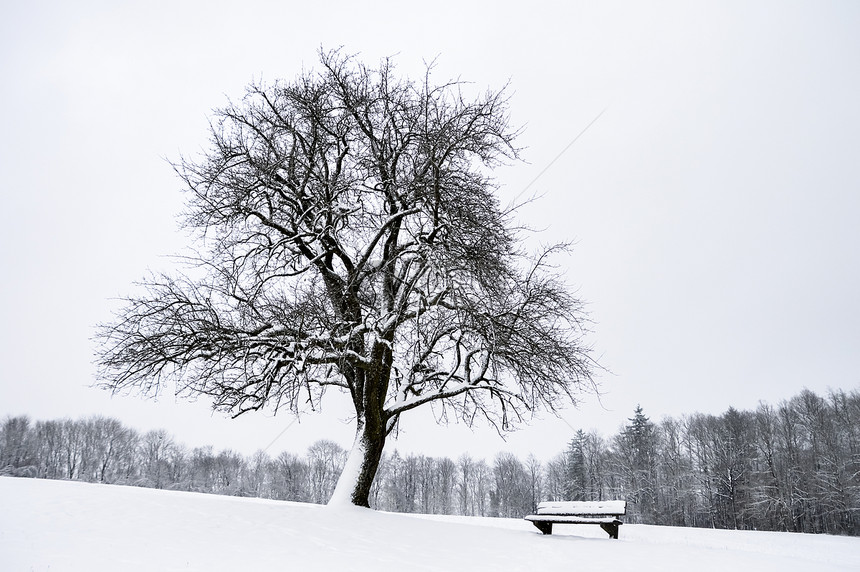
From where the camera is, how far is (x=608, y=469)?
62406mm

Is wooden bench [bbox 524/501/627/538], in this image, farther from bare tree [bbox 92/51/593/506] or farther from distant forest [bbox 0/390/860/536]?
distant forest [bbox 0/390/860/536]

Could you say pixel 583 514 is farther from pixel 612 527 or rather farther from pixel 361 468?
pixel 361 468

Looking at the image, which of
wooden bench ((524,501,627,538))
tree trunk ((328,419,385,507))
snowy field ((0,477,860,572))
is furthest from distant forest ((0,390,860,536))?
tree trunk ((328,419,385,507))

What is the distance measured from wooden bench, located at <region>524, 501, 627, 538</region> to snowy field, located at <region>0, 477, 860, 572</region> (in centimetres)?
135

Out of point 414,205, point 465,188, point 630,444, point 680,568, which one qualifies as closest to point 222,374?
point 414,205

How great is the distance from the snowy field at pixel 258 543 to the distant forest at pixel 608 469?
4055cm

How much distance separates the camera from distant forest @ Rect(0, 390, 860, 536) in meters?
42.8

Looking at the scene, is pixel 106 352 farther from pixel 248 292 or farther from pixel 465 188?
pixel 465 188

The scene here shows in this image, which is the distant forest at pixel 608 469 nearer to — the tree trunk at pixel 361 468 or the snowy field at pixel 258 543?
the snowy field at pixel 258 543

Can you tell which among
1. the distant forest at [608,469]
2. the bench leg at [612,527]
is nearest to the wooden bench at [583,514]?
the bench leg at [612,527]

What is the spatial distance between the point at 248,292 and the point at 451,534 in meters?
6.24

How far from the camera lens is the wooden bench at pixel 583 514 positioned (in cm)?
1041

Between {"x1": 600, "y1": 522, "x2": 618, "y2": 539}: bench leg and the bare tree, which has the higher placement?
the bare tree

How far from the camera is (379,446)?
10930 mm
